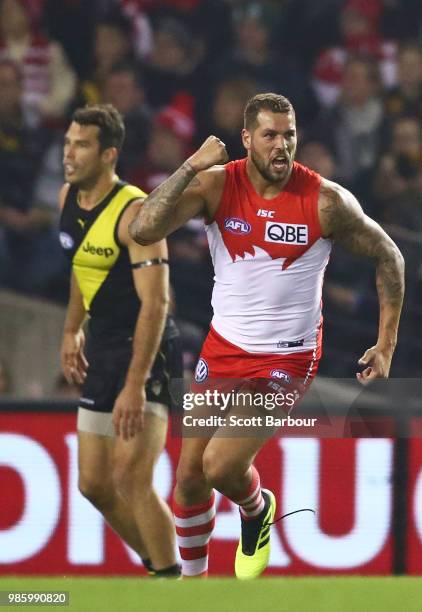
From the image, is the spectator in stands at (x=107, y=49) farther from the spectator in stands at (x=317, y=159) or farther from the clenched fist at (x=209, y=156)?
the clenched fist at (x=209, y=156)

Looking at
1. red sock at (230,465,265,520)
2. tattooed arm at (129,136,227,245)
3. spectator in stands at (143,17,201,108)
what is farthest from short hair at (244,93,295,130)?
spectator in stands at (143,17,201,108)

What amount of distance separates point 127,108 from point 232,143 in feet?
3.09

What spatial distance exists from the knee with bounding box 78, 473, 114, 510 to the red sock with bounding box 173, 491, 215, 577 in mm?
725

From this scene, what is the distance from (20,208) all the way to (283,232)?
4.93m

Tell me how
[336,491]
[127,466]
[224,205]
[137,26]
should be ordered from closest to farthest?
1. [224,205]
2. [127,466]
3. [336,491]
4. [137,26]

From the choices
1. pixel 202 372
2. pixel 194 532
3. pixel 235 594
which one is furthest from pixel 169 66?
pixel 235 594

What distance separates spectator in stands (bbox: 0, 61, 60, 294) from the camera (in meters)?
11.4

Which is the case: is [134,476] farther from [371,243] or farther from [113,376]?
[371,243]

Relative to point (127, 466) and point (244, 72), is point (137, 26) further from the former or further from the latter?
point (127, 466)

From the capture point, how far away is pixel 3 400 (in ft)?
29.6

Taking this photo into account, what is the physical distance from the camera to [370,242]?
274 inches

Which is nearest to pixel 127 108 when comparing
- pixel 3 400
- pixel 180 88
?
pixel 180 88

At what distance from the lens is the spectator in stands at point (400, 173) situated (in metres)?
11.4

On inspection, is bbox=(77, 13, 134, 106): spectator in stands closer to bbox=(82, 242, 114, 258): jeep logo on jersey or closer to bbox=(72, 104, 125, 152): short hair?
bbox=(72, 104, 125, 152): short hair
